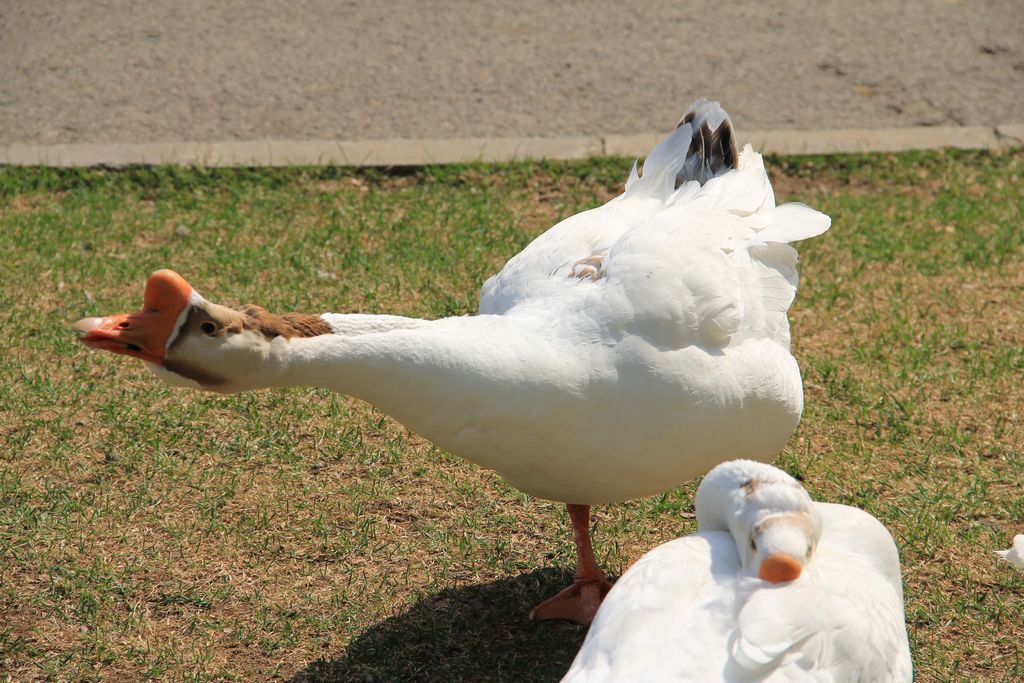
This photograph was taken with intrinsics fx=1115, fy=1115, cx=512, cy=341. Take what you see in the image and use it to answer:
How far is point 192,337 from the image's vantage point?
2.71 meters

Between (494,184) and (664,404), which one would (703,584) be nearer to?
(664,404)

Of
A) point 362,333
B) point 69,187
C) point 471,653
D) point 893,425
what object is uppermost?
point 362,333

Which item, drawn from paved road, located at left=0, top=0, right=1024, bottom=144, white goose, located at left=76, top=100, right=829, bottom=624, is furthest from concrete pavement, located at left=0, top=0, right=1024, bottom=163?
white goose, located at left=76, top=100, right=829, bottom=624

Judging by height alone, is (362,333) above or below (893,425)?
above

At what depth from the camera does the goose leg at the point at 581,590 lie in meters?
3.55

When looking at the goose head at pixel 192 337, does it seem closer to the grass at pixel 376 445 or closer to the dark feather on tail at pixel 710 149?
the grass at pixel 376 445

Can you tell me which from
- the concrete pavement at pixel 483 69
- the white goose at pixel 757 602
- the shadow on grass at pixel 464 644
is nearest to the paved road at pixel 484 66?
→ the concrete pavement at pixel 483 69

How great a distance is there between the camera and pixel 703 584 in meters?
2.56

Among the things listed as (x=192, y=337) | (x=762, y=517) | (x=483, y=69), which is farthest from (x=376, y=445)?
(x=483, y=69)

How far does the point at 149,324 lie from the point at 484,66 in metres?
5.00

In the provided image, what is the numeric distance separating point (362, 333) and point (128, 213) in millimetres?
3563

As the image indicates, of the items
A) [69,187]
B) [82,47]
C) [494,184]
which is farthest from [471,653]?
[82,47]

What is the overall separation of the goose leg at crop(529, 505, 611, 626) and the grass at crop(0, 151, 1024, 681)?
3.0 inches

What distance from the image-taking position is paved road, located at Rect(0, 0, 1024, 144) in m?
6.78
